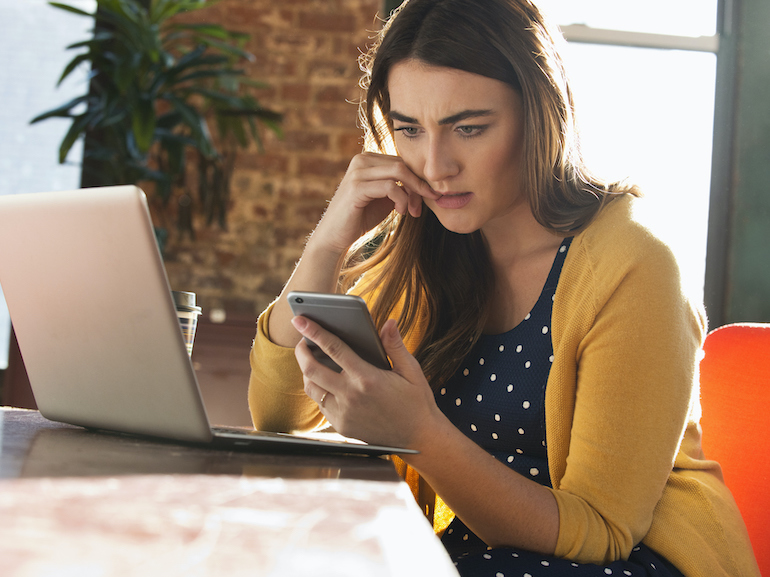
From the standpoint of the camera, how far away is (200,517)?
1.25 feet

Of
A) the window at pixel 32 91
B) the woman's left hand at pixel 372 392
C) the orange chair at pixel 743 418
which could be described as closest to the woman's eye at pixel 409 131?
the woman's left hand at pixel 372 392

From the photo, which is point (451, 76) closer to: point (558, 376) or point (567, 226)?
point (567, 226)

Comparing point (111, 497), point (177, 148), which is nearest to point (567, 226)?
point (111, 497)

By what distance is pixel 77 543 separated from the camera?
1.04 ft

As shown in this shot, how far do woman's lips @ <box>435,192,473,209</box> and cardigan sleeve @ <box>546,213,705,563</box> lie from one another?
0.28 meters

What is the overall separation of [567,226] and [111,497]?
0.80 meters

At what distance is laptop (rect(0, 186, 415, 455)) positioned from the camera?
1.88 ft

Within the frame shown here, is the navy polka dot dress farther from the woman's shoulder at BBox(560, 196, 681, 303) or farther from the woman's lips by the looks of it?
the woman's lips

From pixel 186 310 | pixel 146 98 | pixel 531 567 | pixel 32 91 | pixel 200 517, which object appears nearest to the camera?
pixel 200 517

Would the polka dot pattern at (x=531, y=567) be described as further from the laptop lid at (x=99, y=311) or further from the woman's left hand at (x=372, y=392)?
the laptop lid at (x=99, y=311)

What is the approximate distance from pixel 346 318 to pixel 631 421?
38cm

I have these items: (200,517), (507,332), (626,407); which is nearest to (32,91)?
(507,332)

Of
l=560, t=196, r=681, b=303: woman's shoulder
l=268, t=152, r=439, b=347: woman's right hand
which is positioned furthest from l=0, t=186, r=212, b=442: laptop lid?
l=560, t=196, r=681, b=303: woman's shoulder

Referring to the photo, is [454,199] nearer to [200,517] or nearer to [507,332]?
[507,332]
